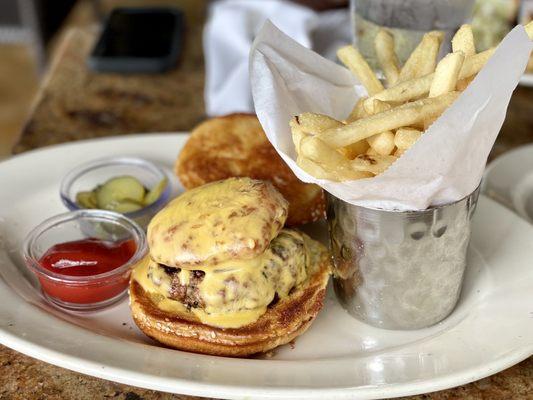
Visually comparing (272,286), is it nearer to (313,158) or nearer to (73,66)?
(313,158)

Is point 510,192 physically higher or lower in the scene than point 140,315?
lower

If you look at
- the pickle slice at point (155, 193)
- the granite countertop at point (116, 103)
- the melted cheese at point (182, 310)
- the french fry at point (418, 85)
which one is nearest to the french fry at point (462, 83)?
the french fry at point (418, 85)

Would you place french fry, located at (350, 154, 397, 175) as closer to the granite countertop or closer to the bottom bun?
the bottom bun

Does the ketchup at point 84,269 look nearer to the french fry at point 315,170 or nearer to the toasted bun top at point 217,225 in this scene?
the toasted bun top at point 217,225

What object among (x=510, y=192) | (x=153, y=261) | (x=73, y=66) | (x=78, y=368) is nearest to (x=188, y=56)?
(x=73, y=66)

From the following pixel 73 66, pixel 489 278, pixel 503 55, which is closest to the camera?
pixel 503 55
